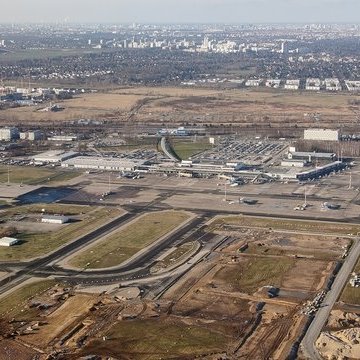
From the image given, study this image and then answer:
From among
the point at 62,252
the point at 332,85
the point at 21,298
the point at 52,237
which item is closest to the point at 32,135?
the point at 52,237

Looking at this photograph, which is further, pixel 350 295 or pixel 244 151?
pixel 244 151

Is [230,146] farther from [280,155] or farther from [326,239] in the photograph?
[326,239]

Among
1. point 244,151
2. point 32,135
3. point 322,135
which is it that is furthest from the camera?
point 32,135

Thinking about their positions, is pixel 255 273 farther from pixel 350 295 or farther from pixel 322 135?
pixel 322 135

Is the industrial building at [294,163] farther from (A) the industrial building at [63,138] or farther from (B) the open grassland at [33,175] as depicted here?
(A) the industrial building at [63,138]

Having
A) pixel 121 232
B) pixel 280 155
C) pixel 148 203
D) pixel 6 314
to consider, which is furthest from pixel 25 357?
pixel 280 155
